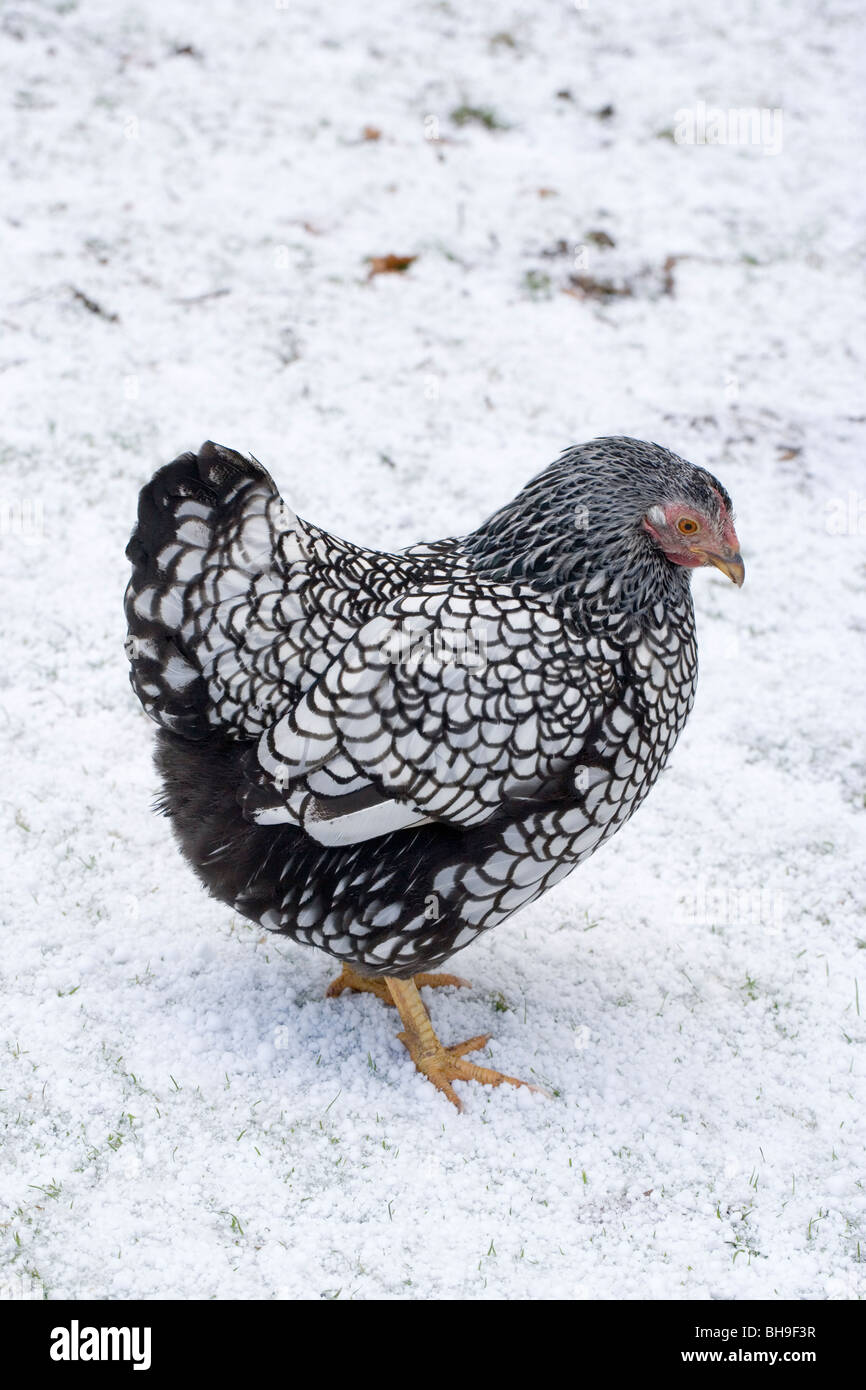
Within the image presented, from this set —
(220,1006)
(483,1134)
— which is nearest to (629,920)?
(483,1134)

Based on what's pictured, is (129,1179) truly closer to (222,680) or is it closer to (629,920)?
(222,680)

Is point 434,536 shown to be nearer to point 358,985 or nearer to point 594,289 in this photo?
point 358,985

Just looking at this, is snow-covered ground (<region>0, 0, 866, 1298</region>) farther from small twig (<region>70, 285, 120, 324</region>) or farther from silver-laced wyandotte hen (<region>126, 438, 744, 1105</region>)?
silver-laced wyandotte hen (<region>126, 438, 744, 1105</region>)

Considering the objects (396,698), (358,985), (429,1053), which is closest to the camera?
(396,698)

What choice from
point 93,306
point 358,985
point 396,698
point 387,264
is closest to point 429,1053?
point 358,985

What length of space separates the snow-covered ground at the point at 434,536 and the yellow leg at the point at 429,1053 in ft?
0.20

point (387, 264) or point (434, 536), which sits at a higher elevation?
point (387, 264)

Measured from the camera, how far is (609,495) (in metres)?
3.46

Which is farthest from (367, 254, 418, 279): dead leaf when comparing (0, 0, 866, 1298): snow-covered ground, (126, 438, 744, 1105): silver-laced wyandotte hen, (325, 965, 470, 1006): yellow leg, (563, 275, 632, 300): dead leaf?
(325, 965, 470, 1006): yellow leg

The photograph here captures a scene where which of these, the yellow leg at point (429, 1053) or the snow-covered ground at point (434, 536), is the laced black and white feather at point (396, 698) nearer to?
the yellow leg at point (429, 1053)

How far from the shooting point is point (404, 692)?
323 centimetres

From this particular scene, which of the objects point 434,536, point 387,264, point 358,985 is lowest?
point 358,985

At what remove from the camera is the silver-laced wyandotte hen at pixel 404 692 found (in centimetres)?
324

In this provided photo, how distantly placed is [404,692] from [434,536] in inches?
111
